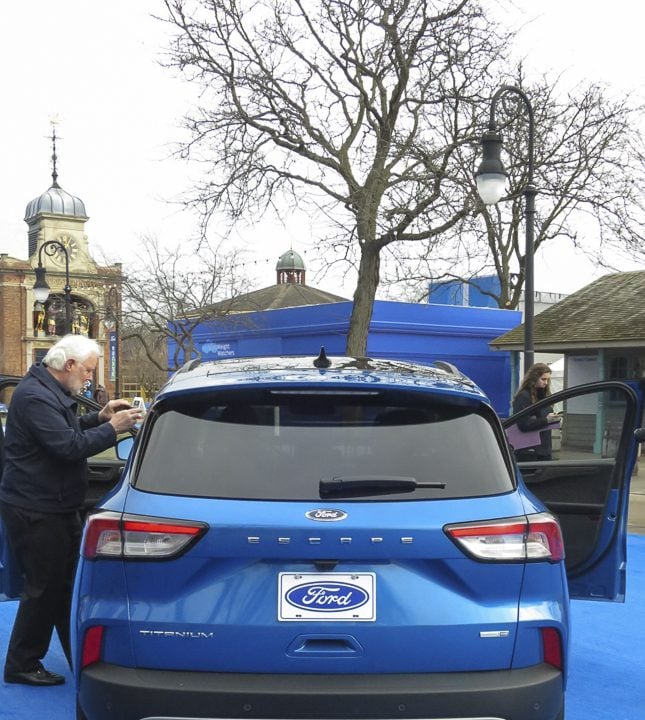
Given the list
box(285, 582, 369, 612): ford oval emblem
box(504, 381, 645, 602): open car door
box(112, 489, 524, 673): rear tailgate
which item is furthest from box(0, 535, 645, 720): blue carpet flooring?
box(285, 582, 369, 612): ford oval emblem

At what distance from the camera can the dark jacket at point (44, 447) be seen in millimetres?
4520

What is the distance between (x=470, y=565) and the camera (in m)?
2.95

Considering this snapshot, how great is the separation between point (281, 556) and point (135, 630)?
0.53 meters

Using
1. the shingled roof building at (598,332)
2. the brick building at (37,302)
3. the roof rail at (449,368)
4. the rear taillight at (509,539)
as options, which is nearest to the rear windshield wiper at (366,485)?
the rear taillight at (509,539)

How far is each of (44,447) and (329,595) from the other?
220 cm

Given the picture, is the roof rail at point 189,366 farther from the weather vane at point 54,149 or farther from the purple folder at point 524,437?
the weather vane at point 54,149

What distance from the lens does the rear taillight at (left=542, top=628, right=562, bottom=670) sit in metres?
3.03

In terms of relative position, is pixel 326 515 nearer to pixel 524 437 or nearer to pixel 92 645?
pixel 92 645

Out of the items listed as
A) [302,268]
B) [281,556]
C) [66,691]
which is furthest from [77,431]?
[302,268]

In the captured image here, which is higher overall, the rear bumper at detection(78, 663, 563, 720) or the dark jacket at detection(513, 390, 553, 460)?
the dark jacket at detection(513, 390, 553, 460)

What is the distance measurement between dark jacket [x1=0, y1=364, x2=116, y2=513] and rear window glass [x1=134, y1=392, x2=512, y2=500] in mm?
1401

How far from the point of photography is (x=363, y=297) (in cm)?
2147

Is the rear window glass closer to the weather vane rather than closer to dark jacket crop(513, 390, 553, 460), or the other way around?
dark jacket crop(513, 390, 553, 460)

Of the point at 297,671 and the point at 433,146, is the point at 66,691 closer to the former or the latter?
the point at 297,671
